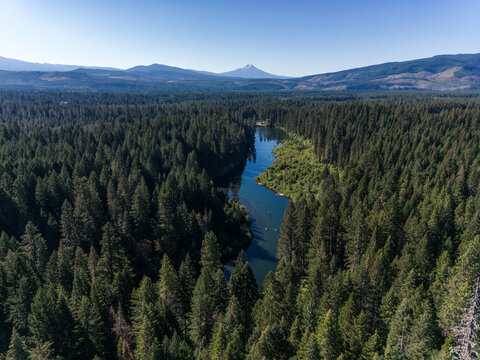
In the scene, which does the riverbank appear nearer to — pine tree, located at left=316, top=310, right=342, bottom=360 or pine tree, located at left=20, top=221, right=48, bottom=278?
pine tree, located at left=316, top=310, right=342, bottom=360

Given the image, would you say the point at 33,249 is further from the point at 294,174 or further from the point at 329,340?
the point at 294,174

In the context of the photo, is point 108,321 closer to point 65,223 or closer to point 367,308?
point 65,223

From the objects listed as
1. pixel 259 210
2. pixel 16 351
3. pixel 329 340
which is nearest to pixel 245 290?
pixel 329 340

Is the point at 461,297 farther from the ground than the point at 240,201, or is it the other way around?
the point at 461,297

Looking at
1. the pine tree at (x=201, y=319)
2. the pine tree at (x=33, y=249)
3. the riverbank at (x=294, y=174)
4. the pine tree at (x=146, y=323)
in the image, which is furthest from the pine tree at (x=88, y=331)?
the riverbank at (x=294, y=174)

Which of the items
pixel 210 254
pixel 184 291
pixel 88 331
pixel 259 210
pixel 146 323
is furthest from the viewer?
pixel 259 210

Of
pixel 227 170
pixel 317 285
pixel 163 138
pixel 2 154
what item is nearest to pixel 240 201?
pixel 227 170
